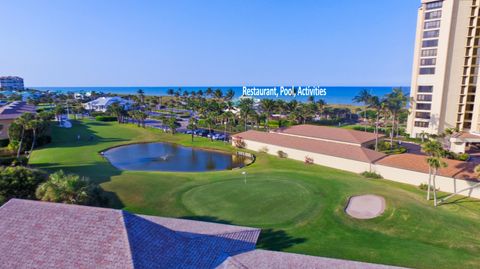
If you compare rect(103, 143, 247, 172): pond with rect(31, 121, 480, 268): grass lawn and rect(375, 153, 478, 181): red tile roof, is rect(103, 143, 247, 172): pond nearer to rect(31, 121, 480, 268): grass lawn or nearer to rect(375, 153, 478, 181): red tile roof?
rect(31, 121, 480, 268): grass lawn

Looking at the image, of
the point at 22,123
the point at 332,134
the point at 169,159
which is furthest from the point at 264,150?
the point at 22,123

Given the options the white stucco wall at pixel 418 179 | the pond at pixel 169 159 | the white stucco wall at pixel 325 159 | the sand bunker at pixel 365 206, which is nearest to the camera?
the sand bunker at pixel 365 206

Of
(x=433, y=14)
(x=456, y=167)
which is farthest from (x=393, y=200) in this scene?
(x=433, y=14)

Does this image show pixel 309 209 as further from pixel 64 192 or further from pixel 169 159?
pixel 169 159

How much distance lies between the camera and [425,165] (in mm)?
42531

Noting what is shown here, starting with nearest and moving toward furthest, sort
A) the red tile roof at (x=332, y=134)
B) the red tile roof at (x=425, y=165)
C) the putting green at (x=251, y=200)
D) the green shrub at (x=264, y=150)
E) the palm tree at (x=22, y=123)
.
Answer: the putting green at (x=251, y=200), the red tile roof at (x=425, y=165), the palm tree at (x=22, y=123), the red tile roof at (x=332, y=134), the green shrub at (x=264, y=150)

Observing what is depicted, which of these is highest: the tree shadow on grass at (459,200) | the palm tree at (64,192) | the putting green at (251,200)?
the palm tree at (64,192)

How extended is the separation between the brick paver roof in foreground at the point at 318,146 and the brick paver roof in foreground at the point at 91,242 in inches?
1469

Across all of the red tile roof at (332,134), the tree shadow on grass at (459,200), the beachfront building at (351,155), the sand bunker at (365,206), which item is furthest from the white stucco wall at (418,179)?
the sand bunker at (365,206)

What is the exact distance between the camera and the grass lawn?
78.5 feet

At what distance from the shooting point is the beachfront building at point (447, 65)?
65.7 metres

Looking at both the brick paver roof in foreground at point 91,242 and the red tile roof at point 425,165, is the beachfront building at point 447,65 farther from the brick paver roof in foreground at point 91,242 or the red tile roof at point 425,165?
the brick paver roof in foreground at point 91,242

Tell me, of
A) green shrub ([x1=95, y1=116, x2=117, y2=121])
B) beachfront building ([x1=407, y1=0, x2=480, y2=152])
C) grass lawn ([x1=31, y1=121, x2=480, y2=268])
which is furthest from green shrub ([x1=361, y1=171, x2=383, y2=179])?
green shrub ([x1=95, y1=116, x2=117, y2=121])

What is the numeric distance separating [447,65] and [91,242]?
81808 mm
